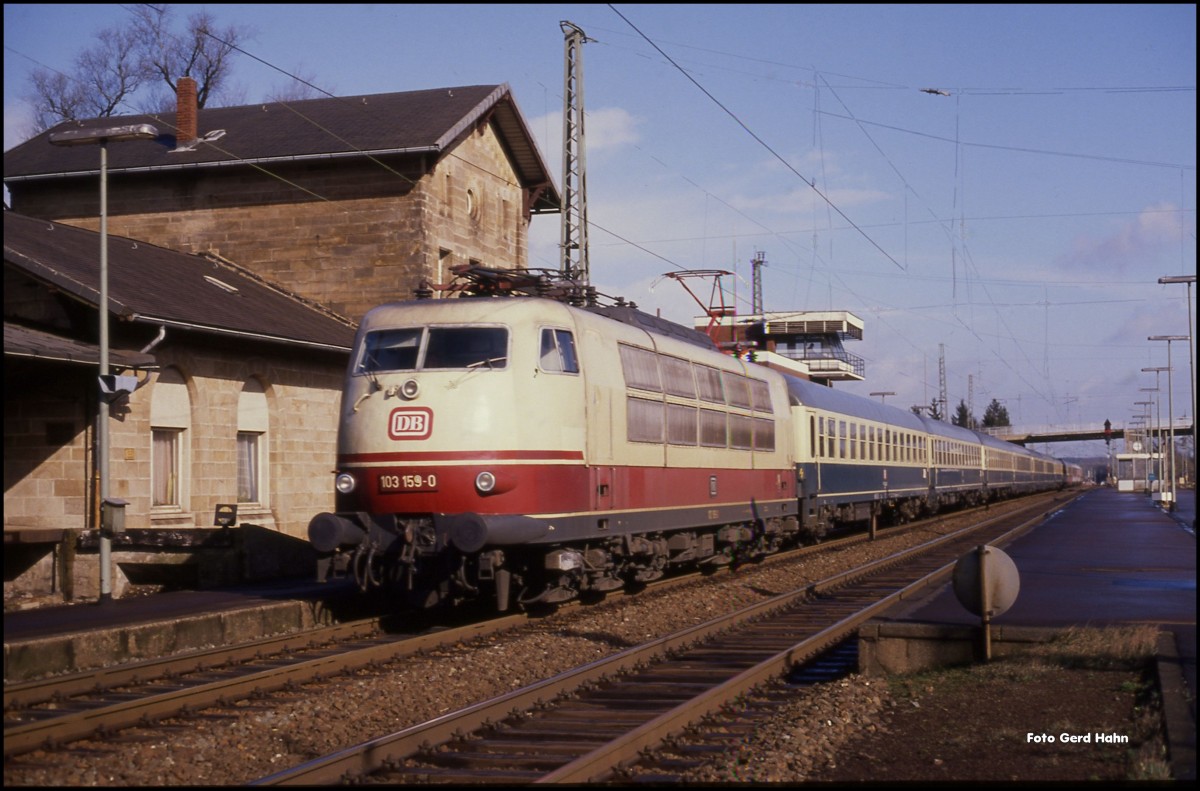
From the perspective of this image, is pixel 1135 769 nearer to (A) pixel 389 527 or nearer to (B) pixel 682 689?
(B) pixel 682 689

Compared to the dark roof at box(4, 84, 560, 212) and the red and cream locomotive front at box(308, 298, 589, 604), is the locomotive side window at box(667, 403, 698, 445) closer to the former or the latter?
the red and cream locomotive front at box(308, 298, 589, 604)

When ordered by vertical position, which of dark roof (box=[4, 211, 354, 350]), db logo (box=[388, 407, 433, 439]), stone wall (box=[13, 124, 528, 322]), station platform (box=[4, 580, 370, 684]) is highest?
stone wall (box=[13, 124, 528, 322])

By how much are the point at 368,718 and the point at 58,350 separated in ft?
25.7

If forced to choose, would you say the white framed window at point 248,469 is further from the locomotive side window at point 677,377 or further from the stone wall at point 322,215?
the locomotive side window at point 677,377

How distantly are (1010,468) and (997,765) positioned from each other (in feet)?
195

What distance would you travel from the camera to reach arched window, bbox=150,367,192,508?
18.4 meters

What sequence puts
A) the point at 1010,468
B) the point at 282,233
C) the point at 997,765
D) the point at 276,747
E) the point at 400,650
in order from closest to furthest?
1. the point at 997,765
2. the point at 276,747
3. the point at 400,650
4. the point at 282,233
5. the point at 1010,468

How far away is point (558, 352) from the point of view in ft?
43.3

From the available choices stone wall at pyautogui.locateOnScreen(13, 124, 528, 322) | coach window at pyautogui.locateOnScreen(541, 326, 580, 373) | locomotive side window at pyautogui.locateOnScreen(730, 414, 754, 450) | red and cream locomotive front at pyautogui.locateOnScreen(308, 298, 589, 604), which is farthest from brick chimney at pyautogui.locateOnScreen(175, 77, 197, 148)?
coach window at pyautogui.locateOnScreen(541, 326, 580, 373)

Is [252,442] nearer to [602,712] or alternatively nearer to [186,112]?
[186,112]

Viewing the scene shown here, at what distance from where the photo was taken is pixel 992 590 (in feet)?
33.6

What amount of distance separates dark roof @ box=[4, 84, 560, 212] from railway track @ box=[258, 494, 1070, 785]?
16176 millimetres

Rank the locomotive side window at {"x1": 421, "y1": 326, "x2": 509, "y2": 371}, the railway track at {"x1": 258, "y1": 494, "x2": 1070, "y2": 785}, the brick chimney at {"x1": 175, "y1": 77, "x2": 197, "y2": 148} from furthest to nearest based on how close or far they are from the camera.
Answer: the brick chimney at {"x1": 175, "y1": 77, "x2": 197, "y2": 148} < the locomotive side window at {"x1": 421, "y1": 326, "x2": 509, "y2": 371} < the railway track at {"x1": 258, "y1": 494, "x2": 1070, "y2": 785}

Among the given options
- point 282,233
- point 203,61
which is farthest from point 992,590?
point 203,61
